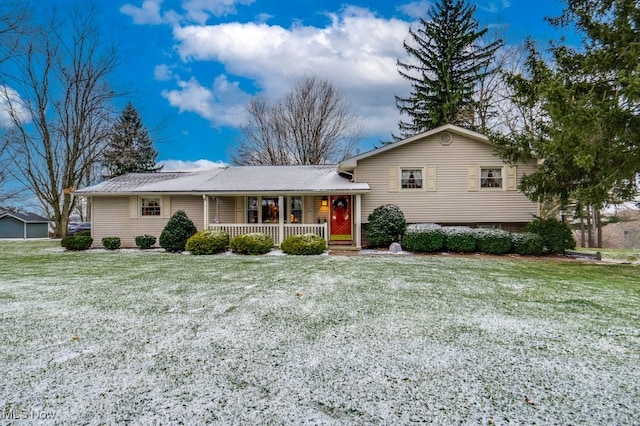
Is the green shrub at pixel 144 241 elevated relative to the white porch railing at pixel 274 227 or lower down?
lower down


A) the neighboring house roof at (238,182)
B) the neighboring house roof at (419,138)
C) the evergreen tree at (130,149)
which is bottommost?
the neighboring house roof at (238,182)

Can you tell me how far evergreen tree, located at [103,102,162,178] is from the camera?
82.9ft

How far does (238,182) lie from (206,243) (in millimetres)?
3929

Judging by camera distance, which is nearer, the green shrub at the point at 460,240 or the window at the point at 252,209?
the green shrub at the point at 460,240

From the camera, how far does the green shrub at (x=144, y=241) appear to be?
1371 centimetres

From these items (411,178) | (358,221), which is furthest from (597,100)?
(358,221)

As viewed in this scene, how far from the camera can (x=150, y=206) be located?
590 inches

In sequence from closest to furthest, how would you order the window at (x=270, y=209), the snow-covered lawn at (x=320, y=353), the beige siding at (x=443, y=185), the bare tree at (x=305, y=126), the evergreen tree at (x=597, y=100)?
the snow-covered lawn at (x=320, y=353) < the evergreen tree at (x=597, y=100) < the beige siding at (x=443, y=185) < the window at (x=270, y=209) < the bare tree at (x=305, y=126)

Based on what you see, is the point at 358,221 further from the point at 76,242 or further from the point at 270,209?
the point at 76,242

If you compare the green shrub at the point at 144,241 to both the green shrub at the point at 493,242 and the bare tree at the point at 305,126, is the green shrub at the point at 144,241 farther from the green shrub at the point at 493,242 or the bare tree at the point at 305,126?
the bare tree at the point at 305,126

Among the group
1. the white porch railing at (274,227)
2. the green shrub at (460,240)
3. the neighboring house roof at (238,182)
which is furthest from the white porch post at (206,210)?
the green shrub at (460,240)

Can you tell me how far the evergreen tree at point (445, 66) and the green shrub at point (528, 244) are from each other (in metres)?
12.8

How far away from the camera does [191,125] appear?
2361 centimetres

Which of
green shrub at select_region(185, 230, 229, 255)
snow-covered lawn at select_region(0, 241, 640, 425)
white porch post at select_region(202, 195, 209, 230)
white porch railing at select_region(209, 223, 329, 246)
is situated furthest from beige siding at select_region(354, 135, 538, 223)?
snow-covered lawn at select_region(0, 241, 640, 425)
